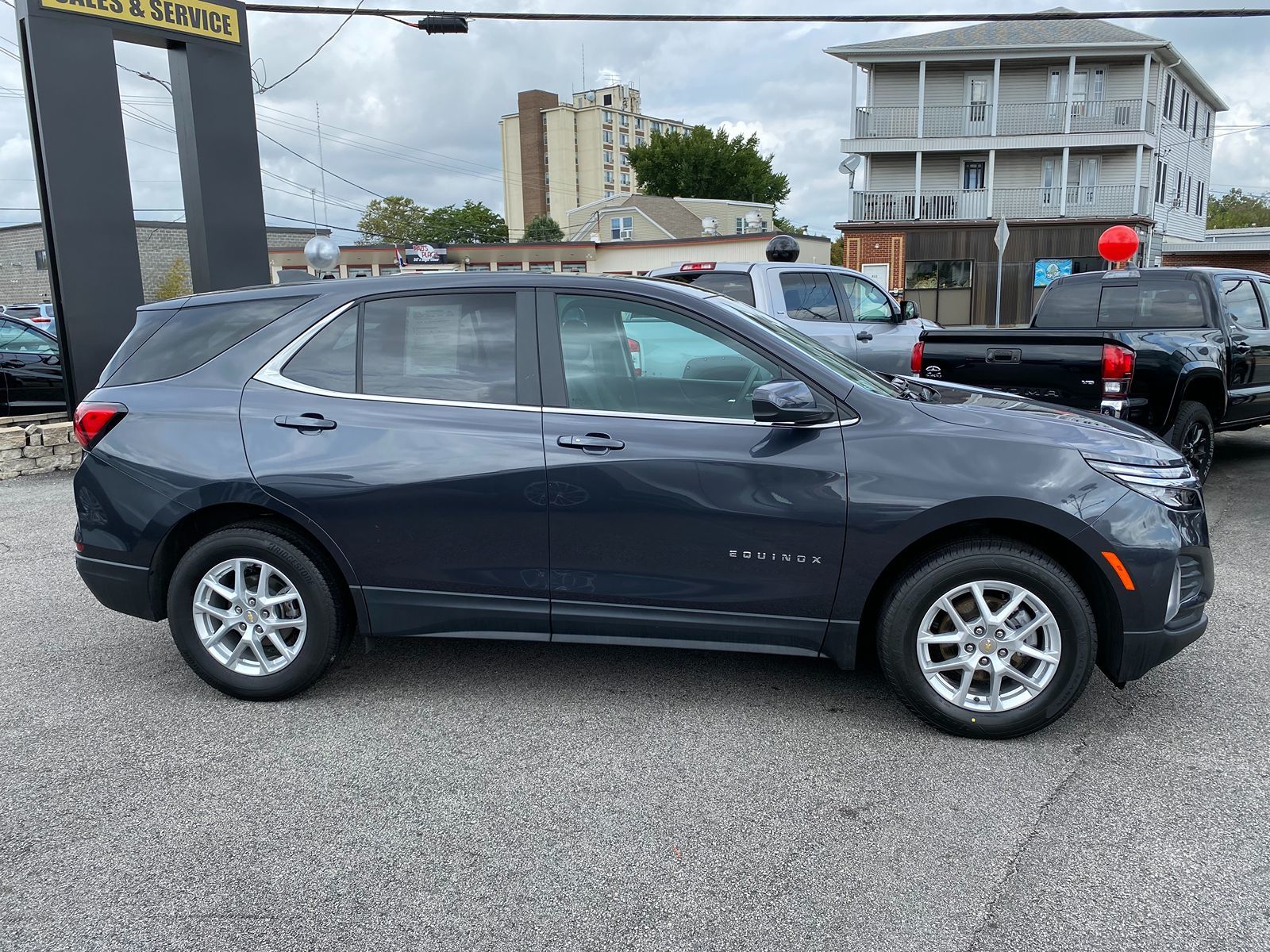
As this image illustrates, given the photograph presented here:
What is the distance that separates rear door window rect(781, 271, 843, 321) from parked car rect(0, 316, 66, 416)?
8.06 metres

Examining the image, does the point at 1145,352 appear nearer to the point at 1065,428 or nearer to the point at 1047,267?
the point at 1065,428

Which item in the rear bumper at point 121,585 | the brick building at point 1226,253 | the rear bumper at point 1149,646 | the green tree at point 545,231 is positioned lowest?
the rear bumper at point 1149,646

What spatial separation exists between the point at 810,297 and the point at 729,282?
0.85 meters

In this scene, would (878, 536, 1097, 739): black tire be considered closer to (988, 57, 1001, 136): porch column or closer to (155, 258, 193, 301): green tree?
(988, 57, 1001, 136): porch column

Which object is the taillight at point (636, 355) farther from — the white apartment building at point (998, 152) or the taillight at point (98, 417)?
the white apartment building at point (998, 152)

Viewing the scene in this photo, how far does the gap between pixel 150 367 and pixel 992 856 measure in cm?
379

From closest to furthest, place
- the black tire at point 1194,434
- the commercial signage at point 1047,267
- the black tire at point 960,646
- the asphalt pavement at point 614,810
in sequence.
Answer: the asphalt pavement at point 614,810 → the black tire at point 960,646 → the black tire at point 1194,434 → the commercial signage at point 1047,267

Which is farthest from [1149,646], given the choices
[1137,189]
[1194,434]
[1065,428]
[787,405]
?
[1137,189]

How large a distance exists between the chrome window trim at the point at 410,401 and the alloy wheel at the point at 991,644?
0.80m

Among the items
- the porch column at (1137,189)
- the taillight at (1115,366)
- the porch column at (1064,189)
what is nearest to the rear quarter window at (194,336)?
the taillight at (1115,366)

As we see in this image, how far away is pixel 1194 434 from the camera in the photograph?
296 inches

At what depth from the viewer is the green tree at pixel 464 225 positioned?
9062 centimetres

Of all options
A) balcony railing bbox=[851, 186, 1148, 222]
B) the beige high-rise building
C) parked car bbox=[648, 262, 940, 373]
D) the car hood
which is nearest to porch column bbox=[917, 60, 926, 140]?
balcony railing bbox=[851, 186, 1148, 222]

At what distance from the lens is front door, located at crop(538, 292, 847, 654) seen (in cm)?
356
